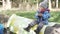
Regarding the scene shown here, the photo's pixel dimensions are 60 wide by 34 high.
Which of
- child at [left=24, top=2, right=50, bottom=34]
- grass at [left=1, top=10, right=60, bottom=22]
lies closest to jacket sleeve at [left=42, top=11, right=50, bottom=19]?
child at [left=24, top=2, right=50, bottom=34]

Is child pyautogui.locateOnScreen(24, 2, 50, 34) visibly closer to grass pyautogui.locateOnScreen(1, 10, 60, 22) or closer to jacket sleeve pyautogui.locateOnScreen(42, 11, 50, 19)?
jacket sleeve pyautogui.locateOnScreen(42, 11, 50, 19)

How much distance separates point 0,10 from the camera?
2209 millimetres

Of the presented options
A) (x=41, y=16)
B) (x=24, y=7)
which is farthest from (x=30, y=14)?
(x=41, y=16)

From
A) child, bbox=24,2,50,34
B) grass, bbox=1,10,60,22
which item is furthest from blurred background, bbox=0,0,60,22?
child, bbox=24,2,50,34

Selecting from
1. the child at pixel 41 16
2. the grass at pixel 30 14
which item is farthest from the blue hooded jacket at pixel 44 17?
the grass at pixel 30 14

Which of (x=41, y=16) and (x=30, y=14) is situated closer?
(x=41, y=16)

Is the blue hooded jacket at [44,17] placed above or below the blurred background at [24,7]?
below

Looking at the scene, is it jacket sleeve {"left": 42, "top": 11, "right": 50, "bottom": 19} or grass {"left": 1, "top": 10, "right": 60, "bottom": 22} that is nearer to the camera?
jacket sleeve {"left": 42, "top": 11, "right": 50, "bottom": 19}

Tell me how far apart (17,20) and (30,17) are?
0.13m

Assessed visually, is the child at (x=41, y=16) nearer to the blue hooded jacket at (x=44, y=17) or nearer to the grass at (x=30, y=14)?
the blue hooded jacket at (x=44, y=17)

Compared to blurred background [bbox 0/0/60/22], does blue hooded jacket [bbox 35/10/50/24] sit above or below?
below

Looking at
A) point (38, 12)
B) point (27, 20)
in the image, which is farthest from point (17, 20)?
point (38, 12)

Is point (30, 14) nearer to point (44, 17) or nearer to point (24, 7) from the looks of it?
point (24, 7)

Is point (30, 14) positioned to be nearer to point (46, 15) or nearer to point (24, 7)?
point (24, 7)
